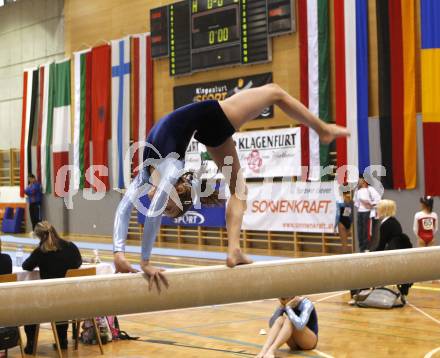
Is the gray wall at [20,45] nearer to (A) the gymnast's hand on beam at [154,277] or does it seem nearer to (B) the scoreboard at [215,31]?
(B) the scoreboard at [215,31]

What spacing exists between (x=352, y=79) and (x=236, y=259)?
9.62 meters

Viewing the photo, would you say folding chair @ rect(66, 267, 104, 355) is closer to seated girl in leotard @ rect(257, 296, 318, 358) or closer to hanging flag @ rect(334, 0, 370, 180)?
seated girl in leotard @ rect(257, 296, 318, 358)

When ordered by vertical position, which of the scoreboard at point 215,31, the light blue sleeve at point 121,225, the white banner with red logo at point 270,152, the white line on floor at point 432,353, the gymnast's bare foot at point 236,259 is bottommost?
the white line on floor at point 432,353

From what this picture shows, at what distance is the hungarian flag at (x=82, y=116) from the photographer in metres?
18.9

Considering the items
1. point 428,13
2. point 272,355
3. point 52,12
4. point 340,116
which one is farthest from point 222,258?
point 52,12

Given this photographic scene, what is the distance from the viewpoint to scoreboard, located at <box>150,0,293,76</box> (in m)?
14.0

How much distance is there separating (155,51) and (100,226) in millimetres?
5129

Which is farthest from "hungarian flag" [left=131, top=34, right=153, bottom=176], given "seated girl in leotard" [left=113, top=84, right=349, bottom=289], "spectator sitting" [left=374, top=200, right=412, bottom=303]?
"seated girl in leotard" [left=113, top=84, right=349, bottom=289]

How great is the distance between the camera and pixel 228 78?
597 inches

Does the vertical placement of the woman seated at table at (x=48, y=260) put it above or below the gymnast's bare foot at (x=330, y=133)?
below

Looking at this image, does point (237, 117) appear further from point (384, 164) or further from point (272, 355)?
point (384, 164)

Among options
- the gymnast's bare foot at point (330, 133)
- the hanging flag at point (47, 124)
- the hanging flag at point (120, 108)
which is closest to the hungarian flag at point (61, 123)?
the hanging flag at point (47, 124)

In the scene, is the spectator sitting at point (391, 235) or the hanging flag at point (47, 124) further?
the hanging flag at point (47, 124)

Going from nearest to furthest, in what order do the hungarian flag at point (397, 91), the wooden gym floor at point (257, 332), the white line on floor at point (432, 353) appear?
1. the white line on floor at point (432, 353)
2. the wooden gym floor at point (257, 332)
3. the hungarian flag at point (397, 91)
